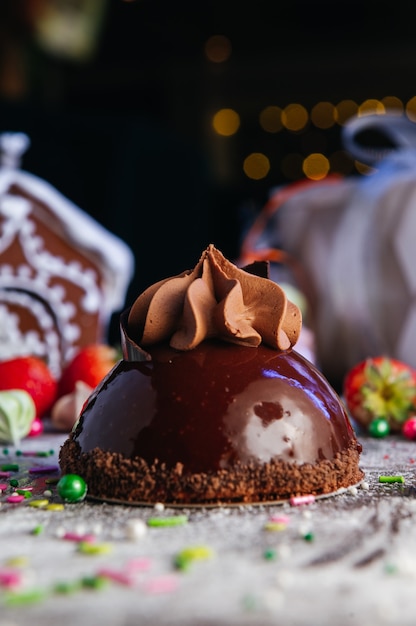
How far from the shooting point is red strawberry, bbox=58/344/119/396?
6.97ft

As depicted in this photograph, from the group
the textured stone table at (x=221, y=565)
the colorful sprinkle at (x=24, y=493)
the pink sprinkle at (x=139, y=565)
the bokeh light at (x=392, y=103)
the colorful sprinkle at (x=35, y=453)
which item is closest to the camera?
the textured stone table at (x=221, y=565)

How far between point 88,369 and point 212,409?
999mm

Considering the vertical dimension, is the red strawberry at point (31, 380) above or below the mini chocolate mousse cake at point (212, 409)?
below

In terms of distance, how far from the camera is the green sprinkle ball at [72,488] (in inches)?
46.4

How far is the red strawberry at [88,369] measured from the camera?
212 cm

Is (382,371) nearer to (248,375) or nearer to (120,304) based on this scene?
(248,375)

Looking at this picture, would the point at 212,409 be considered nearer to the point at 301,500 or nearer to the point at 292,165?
the point at 301,500

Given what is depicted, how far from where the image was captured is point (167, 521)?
3.48ft

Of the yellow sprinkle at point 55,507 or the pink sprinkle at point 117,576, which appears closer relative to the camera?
the pink sprinkle at point 117,576

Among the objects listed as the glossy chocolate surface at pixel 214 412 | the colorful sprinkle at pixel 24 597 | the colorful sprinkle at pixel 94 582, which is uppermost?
the glossy chocolate surface at pixel 214 412

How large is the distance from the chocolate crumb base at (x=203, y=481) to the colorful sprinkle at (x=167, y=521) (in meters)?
0.07

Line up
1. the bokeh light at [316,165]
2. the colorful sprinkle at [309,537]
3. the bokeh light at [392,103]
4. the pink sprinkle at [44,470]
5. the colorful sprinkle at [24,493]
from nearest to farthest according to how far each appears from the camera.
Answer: the colorful sprinkle at [309,537] → the colorful sprinkle at [24,493] → the pink sprinkle at [44,470] → the bokeh light at [392,103] → the bokeh light at [316,165]

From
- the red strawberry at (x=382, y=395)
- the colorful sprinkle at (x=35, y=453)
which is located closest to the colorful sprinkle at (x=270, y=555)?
the colorful sprinkle at (x=35, y=453)

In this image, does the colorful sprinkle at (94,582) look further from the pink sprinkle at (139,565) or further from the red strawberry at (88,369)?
the red strawberry at (88,369)
